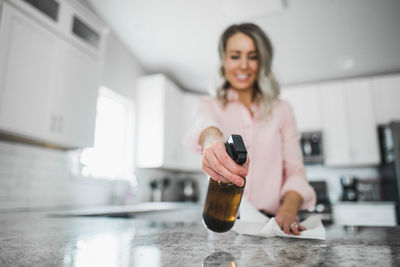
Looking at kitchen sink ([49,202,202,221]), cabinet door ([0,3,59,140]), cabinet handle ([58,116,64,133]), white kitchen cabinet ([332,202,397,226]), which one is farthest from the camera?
white kitchen cabinet ([332,202,397,226])

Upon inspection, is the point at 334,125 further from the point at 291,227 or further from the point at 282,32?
the point at 291,227

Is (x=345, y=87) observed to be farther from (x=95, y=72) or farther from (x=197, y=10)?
(x=95, y=72)

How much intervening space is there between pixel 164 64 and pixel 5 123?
2418mm

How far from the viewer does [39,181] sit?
2227mm

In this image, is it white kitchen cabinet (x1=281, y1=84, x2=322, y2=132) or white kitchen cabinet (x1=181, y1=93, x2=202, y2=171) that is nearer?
white kitchen cabinet (x1=281, y1=84, x2=322, y2=132)

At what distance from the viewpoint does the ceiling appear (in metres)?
2.72

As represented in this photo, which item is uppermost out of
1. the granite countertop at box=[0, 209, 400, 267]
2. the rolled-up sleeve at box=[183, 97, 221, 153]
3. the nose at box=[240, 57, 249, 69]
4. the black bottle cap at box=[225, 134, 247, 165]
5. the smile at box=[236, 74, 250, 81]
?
the nose at box=[240, 57, 249, 69]

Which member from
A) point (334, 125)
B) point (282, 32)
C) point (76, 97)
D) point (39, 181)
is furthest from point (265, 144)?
point (334, 125)

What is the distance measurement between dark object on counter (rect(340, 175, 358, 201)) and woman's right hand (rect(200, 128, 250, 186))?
364cm

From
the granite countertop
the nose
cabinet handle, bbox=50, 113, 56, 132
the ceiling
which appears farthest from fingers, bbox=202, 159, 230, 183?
the ceiling

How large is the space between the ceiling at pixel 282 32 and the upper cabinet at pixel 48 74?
2.58ft

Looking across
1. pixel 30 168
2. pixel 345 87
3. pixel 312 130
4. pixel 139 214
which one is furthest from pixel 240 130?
pixel 345 87

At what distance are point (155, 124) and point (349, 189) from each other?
98.3 inches

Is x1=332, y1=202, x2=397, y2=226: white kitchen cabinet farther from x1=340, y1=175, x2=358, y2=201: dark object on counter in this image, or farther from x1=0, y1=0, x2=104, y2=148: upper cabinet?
x1=0, y1=0, x2=104, y2=148: upper cabinet
